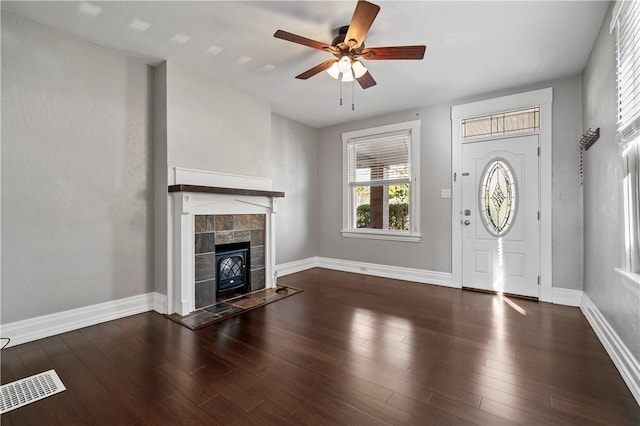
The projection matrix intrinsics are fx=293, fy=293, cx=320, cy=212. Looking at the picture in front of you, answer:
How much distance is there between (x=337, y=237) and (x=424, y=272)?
5.31ft

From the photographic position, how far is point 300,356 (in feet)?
7.15

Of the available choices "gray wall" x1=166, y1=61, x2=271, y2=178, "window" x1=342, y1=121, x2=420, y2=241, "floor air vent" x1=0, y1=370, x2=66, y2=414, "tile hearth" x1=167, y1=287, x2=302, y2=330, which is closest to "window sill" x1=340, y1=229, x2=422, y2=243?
"window" x1=342, y1=121, x2=420, y2=241

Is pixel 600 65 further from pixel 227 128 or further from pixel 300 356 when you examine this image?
pixel 227 128

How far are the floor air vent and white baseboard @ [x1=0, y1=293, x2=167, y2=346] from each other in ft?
2.37

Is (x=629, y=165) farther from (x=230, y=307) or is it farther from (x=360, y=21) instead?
(x=230, y=307)

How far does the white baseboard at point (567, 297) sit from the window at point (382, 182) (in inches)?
68.3

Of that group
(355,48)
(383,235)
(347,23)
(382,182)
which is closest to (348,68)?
(355,48)

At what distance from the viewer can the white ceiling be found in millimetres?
2266

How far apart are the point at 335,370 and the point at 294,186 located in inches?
139

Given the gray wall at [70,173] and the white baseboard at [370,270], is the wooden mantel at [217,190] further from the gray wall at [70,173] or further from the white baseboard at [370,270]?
the white baseboard at [370,270]

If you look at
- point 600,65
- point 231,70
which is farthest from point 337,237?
point 600,65

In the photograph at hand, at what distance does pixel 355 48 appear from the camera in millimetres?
2381

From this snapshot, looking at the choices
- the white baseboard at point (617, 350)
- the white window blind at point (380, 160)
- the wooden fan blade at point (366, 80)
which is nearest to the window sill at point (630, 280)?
the white baseboard at point (617, 350)

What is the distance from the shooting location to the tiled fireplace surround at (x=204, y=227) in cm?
303
